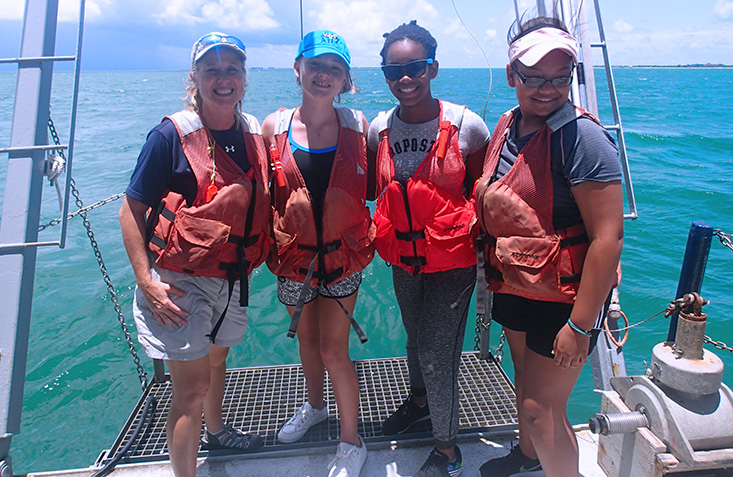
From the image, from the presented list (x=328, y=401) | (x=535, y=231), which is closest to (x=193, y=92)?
(x=535, y=231)

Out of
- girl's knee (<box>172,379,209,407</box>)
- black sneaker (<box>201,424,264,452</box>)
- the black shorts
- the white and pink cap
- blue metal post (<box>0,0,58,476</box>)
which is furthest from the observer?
black sneaker (<box>201,424,264,452</box>)

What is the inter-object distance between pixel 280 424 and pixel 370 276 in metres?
5.16

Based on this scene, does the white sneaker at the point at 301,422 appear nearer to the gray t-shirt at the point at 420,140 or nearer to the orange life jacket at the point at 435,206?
the orange life jacket at the point at 435,206

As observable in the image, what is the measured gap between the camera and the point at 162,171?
2.02 meters

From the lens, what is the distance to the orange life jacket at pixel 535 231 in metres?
1.79

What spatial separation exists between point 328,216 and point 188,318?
2.50ft

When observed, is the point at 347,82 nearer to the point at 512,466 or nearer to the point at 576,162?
the point at 576,162

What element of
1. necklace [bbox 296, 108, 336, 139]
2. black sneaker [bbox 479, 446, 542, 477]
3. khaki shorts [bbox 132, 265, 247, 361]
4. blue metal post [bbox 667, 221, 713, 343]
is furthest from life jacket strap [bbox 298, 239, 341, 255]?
blue metal post [bbox 667, 221, 713, 343]

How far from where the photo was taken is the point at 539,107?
6.01ft

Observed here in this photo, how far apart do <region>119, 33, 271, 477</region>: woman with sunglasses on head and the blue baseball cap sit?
0.28m

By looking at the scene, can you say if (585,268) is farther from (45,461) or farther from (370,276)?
(370,276)

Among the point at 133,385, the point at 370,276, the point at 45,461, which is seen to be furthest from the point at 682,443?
the point at 370,276

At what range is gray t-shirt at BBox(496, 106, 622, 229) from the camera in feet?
5.32

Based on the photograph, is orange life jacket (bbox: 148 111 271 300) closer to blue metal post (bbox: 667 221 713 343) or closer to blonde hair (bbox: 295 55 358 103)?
blonde hair (bbox: 295 55 358 103)
